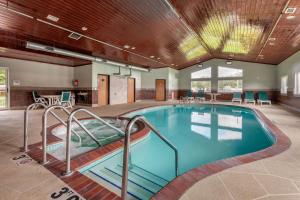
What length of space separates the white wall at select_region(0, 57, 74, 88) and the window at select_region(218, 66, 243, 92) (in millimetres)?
10938

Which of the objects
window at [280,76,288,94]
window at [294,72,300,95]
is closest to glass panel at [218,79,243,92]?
window at [280,76,288,94]

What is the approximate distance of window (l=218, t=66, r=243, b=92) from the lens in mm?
13242

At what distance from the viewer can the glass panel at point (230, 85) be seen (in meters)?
13.3

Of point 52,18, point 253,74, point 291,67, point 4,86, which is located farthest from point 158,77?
point 52,18

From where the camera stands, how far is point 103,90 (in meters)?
10.8

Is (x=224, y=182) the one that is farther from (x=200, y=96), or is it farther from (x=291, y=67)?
(x=200, y=96)

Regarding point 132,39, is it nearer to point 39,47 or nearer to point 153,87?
point 39,47

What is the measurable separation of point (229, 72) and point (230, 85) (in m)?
1.02

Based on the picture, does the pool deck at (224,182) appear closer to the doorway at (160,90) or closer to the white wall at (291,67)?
the white wall at (291,67)

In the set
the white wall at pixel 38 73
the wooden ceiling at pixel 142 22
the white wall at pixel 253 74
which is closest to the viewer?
the wooden ceiling at pixel 142 22

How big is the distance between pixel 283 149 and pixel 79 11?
16.7 ft

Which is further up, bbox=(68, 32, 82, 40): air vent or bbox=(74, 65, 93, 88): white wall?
bbox=(68, 32, 82, 40): air vent

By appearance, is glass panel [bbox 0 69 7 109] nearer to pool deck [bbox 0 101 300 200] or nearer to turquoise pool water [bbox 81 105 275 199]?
pool deck [bbox 0 101 300 200]

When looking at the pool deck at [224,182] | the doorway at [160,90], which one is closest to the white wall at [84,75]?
the doorway at [160,90]
